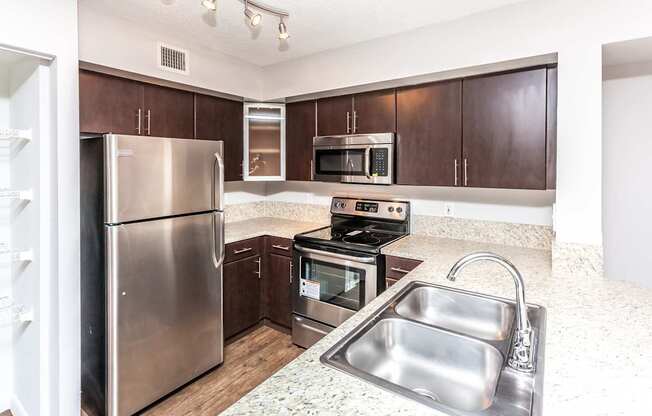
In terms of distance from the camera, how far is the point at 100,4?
7.00ft

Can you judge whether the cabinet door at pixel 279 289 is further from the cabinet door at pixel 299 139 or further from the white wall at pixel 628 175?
the white wall at pixel 628 175

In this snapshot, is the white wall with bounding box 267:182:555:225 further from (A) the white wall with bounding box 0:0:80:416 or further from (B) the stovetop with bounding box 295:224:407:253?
(A) the white wall with bounding box 0:0:80:416

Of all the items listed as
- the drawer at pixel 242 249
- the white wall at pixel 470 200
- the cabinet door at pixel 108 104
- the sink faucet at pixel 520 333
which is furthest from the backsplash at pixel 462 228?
the sink faucet at pixel 520 333

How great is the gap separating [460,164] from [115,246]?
86.6 inches

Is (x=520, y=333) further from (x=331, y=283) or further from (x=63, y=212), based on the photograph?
(x=63, y=212)

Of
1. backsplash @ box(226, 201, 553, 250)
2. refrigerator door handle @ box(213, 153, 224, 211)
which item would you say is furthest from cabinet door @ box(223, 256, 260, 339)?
backsplash @ box(226, 201, 553, 250)

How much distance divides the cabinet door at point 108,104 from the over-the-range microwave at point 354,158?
1.39 metres

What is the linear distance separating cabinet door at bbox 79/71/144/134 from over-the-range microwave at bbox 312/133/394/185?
139cm

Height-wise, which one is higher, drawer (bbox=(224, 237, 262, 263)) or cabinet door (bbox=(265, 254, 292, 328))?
drawer (bbox=(224, 237, 262, 263))

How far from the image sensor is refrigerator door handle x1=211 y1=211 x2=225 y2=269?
2.49 m

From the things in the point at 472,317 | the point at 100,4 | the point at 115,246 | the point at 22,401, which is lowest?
the point at 22,401

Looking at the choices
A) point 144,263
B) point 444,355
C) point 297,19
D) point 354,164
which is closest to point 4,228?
point 144,263

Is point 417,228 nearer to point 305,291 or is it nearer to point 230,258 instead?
point 305,291

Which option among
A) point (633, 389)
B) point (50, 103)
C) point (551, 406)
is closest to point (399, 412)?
point (551, 406)
